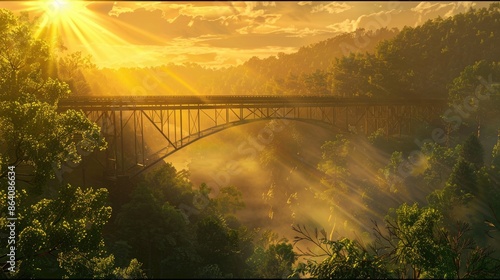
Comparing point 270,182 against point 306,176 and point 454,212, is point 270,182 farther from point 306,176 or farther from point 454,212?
point 454,212

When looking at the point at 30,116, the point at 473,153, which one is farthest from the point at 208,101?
the point at 30,116

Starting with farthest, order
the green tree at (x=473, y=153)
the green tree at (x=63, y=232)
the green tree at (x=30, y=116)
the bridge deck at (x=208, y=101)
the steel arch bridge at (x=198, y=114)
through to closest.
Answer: the green tree at (x=473, y=153) → the steel arch bridge at (x=198, y=114) → the bridge deck at (x=208, y=101) → the green tree at (x=30, y=116) → the green tree at (x=63, y=232)

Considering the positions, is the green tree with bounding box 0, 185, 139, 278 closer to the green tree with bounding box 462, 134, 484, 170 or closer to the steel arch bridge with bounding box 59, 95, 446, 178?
the steel arch bridge with bounding box 59, 95, 446, 178

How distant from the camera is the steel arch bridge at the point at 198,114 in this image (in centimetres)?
4056

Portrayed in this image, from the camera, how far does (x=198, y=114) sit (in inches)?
1885

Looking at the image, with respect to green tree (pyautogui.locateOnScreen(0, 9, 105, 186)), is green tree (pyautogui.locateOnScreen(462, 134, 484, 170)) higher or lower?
lower

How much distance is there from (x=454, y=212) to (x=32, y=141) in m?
44.1

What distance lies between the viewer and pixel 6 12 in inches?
579

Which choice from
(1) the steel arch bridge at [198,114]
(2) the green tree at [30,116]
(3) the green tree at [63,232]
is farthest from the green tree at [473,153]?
(2) the green tree at [30,116]

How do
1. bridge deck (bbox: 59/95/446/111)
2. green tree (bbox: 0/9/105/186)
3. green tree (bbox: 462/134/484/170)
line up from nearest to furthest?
1. green tree (bbox: 0/9/105/186)
2. bridge deck (bbox: 59/95/446/111)
3. green tree (bbox: 462/134/484/170)

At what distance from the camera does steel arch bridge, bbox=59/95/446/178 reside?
4056 cm

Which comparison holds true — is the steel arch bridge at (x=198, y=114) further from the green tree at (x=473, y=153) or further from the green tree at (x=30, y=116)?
the green tree at (x=30, y=116)

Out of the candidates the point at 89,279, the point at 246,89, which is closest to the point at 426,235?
the point at 89,279

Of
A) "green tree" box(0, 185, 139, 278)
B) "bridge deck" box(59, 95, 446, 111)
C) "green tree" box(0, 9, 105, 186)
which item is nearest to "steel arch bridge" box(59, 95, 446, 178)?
"bridge deck" box(59, 95, 446, 111)
